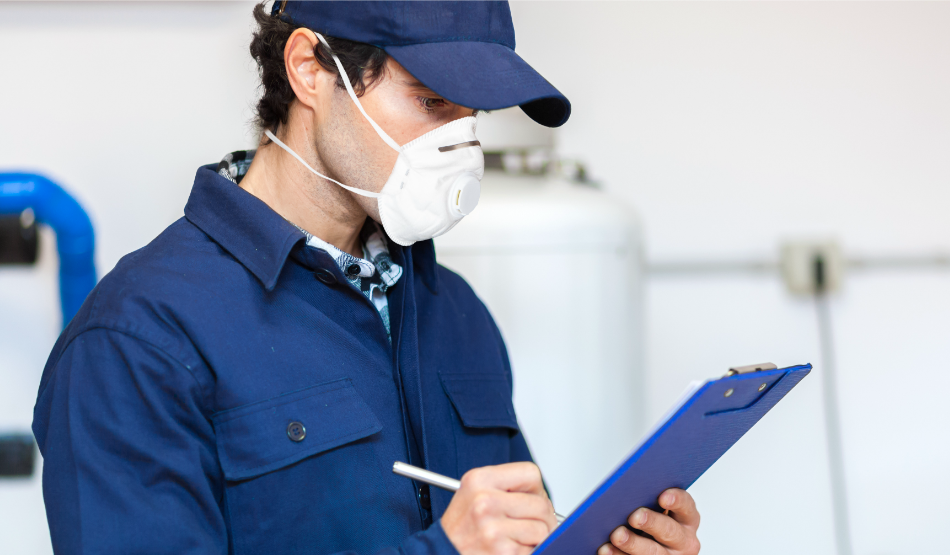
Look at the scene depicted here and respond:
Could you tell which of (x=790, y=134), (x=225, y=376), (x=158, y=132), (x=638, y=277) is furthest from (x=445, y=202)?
(x=790, y=134)

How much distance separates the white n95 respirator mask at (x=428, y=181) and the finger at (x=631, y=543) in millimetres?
313

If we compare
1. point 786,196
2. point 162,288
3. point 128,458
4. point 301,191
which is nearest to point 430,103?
point 301,191

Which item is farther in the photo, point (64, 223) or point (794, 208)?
point (794, 208)

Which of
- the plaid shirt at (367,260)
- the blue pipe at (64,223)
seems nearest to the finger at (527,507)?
the plaid shirt at (367,260)

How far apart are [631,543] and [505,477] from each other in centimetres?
13

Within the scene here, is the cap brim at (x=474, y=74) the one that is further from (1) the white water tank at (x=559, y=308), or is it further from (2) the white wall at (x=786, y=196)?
(2) the white wall at (x=786, y=196)

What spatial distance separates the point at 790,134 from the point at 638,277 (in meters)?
0.54

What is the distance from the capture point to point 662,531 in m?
0.65

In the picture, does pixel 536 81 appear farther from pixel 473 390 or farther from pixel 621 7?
pixel 621 7

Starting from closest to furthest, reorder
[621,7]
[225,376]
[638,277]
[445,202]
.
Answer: [225,376], [445,202], [638,277], [621,7]

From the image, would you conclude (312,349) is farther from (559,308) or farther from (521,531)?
(559,308)

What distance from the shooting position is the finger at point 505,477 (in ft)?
1.86

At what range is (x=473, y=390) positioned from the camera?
81 centimetres

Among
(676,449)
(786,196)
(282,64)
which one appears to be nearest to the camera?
(676,449)
